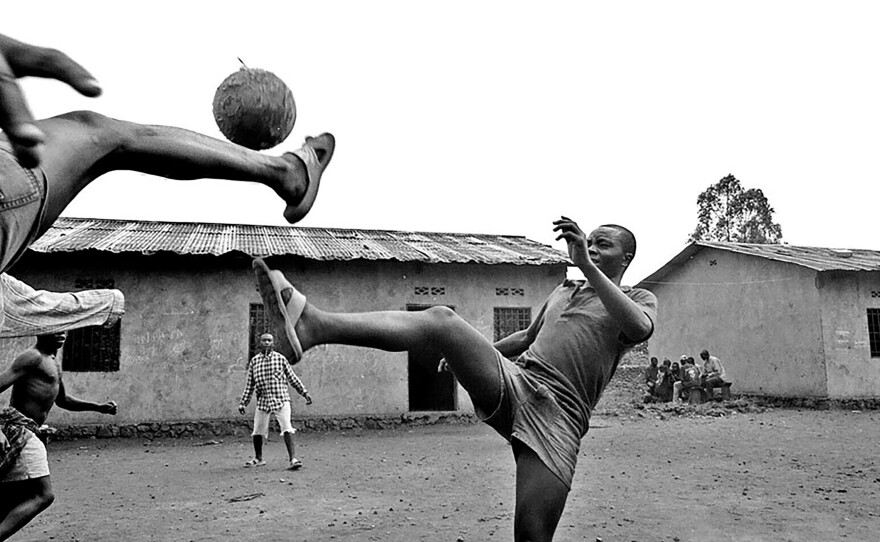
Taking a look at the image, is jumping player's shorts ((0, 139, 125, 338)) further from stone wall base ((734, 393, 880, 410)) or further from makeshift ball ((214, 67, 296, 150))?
stone wall base ((734, 393, 880, 410))

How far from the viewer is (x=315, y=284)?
14914 mm

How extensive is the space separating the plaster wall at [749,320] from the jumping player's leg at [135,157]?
1840 cm

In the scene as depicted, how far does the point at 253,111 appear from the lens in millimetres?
2807

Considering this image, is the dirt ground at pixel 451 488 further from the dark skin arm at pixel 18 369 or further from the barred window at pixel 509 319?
the barred window at pixel 509 319

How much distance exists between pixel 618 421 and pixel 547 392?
13188 millimetres

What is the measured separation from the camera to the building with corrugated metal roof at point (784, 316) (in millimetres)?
17828

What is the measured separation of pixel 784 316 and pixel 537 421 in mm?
17893

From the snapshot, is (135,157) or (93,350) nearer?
(135,157)

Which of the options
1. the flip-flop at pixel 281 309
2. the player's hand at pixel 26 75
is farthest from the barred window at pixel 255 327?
the player's hand at pixel 26 75

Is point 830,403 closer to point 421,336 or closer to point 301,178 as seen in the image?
point 421,336

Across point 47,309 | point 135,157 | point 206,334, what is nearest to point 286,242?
point 206,334

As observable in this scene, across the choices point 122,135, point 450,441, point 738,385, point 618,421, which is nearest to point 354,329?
point 122,135

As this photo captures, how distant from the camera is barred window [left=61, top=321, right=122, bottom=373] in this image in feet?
45.0

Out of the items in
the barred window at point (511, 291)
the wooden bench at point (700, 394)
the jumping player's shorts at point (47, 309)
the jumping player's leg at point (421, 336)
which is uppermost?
the barred window at point (511, 291)
